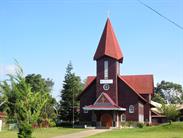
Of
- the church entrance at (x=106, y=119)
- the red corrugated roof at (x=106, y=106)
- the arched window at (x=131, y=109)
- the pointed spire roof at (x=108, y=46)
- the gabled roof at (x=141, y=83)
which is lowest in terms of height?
the church entrance at (x=106, y=119)

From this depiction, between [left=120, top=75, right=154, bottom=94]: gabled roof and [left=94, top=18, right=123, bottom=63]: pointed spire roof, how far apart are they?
28.5ft

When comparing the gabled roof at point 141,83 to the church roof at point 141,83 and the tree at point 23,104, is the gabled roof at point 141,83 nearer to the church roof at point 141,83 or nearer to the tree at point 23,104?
the church roof at point 141,83

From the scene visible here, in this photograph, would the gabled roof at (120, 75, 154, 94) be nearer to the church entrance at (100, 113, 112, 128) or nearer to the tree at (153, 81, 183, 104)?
the church entrance at (100, 113, 112, 128)

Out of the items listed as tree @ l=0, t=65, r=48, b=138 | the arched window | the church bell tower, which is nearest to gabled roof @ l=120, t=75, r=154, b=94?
the arched window

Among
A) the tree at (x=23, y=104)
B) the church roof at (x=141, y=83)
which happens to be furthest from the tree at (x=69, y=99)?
the tree at (x=23, y=104)

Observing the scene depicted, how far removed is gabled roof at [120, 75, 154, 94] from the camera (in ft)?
235

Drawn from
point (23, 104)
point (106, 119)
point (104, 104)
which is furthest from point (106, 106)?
point (23, 104)

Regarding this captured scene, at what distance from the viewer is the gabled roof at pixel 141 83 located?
71.6 meters

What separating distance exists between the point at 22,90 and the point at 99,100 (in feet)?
142

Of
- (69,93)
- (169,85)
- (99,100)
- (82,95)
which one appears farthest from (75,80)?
(169,85)

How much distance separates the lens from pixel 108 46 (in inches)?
2547

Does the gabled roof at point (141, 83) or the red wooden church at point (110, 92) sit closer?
the red wooden church at point (110, 92)

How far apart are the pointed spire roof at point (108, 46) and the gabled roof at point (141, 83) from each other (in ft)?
28.5

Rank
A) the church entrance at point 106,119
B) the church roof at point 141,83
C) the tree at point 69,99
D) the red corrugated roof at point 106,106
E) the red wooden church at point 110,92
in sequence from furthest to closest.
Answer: the tree at point 69,99 → the church roof at point 141,83 → the red wooden church at point 110,92 → the church entrance at point 106,119 → the red corrugated roof at point 106,106
